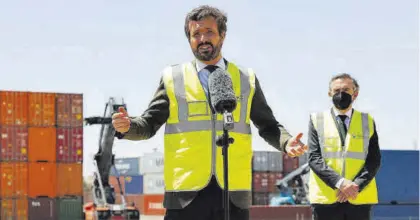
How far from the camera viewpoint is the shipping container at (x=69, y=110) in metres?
31.4

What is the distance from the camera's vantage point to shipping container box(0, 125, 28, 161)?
100 feet

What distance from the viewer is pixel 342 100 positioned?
297 inches

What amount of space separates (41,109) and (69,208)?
12.5ft

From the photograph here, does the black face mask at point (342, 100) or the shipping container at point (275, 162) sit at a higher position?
the black face mask at point (342, 100)

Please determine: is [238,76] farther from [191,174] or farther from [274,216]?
[274,216]

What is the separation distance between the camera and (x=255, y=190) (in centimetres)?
5794

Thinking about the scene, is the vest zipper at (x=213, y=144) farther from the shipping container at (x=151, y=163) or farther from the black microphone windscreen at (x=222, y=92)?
the shipping container at (x=151, y=163)

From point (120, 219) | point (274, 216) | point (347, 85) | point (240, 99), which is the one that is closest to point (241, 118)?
point (240, 99)

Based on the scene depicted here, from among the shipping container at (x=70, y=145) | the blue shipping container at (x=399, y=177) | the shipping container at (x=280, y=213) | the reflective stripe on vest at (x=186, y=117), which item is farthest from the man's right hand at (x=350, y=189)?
the shipping container at (x=280, y=213)

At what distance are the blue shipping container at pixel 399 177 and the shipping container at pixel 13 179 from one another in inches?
563

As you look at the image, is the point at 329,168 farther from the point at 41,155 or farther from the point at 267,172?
the point at 267,172

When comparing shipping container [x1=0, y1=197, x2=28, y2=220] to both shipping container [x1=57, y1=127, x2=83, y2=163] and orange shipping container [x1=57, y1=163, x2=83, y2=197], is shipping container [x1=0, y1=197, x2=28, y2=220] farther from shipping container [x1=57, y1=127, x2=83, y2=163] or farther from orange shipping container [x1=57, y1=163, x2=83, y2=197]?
shipping container [x1=57, y1=127, x2=83, y2=163]

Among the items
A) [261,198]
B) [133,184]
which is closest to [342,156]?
[261,198]

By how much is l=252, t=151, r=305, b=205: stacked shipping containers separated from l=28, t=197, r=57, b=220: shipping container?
27.1 m
